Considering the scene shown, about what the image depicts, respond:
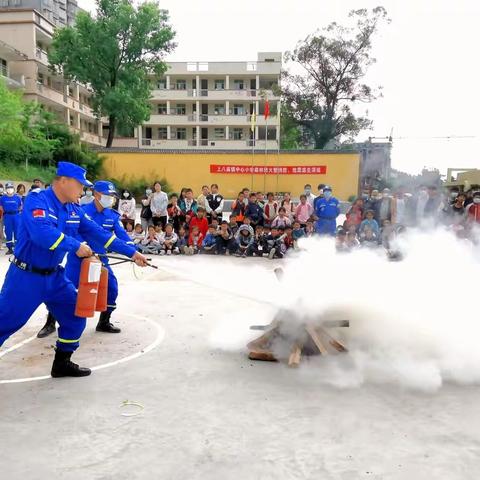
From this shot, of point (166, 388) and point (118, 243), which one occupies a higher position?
point (118, 243)

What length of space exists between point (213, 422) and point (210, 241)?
9.30 m

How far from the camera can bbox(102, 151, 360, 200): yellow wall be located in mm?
23672

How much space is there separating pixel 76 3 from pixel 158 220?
82344 mm

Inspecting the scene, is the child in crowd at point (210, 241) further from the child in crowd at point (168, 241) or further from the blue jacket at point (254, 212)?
the blue jacket at point (254, 212)

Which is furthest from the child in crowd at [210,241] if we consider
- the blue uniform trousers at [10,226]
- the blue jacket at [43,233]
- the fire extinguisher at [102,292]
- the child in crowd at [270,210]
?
the blue jacket at [43,233]

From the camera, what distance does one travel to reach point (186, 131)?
51.1m

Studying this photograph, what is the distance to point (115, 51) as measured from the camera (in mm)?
32938

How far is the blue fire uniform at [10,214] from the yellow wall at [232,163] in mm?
13044

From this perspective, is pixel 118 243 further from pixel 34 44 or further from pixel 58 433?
pixel 34 44

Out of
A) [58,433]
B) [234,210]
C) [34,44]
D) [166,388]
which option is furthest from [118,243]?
[34,44]

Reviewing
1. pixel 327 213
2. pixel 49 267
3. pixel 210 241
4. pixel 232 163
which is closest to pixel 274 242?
pixel 327 213

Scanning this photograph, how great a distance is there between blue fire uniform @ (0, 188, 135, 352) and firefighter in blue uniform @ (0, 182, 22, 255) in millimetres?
8924

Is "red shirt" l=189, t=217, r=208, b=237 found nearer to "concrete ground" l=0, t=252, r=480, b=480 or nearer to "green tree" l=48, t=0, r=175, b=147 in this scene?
"concrete ground" l=0, t=252, r=480, b=480

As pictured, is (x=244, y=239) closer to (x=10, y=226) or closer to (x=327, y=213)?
(x=327, y=213)
